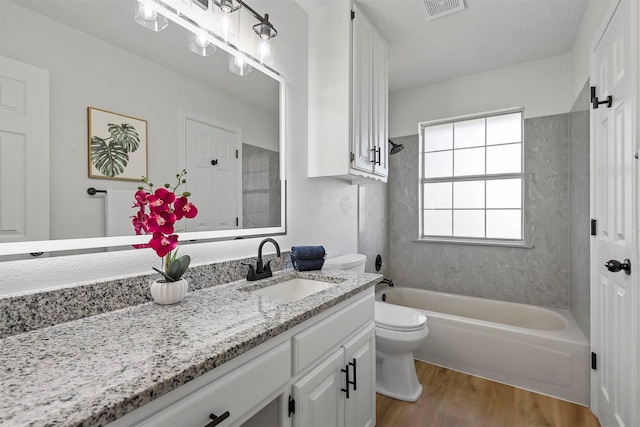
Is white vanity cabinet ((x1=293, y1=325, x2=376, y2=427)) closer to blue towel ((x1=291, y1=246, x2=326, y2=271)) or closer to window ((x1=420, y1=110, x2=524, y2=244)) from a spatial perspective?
blue towel ((x1=291, y1=246, x2=326, y2=271))

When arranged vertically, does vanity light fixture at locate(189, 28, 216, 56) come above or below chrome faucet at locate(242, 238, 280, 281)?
above

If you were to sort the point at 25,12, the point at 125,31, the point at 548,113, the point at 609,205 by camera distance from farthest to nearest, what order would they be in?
the point at 548,113 → the point at 609,205 → the point at 125,31 → the point at 25,12

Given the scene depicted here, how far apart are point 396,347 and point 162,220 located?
1.63 metres

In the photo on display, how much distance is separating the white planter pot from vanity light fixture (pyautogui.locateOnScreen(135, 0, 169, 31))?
3.17 feet

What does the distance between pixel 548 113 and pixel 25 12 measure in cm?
340

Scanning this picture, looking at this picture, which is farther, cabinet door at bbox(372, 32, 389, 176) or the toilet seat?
cabinet door at bbox(372, 32, 389, 176)

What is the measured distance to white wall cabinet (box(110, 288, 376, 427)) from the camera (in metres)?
0.68

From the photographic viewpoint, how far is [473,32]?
234cm

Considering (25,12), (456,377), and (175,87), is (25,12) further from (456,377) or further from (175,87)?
(456,377)

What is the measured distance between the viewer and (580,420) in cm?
181

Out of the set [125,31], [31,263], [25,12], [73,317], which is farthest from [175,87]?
[73,317]

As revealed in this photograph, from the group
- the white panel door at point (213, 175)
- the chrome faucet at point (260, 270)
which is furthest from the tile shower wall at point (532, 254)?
the white panel door at point (213, 175)

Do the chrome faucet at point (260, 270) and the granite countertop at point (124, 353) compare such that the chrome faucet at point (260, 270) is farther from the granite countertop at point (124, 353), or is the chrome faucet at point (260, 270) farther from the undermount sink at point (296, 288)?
the granite countertop at point (124, 353)

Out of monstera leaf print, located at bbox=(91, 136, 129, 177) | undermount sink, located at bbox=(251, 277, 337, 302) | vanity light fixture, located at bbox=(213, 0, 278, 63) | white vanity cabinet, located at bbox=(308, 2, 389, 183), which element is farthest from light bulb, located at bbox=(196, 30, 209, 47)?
undermount sink, located at bbox=(251, 277, 337, 302)
